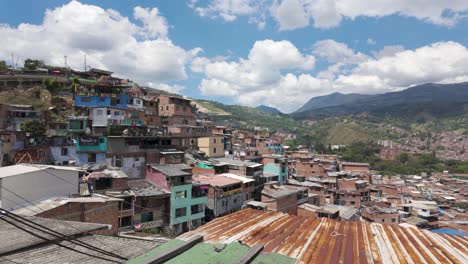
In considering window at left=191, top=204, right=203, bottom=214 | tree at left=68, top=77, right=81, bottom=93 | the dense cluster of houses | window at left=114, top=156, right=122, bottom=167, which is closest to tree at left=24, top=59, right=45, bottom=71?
tree at left=68, top=77, right=81, bottom=93

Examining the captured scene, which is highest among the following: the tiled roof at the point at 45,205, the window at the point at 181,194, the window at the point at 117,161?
the window at the point at 117,161

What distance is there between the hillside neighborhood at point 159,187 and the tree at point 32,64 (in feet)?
12.4

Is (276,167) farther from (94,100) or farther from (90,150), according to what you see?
(94,100)

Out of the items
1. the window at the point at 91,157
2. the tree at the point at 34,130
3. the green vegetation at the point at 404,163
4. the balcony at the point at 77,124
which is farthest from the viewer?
the green vegetation at the point at 404,163

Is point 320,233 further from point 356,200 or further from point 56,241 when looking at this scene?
point 356,200

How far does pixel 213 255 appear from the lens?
5.92m

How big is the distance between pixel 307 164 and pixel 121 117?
46947 millimetres

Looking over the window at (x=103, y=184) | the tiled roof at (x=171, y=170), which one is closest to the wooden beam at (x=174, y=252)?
the window at (x=103, y=184)

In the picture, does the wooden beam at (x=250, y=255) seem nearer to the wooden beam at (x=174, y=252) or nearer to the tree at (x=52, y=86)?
the wooden beam at (x=174, y=252)

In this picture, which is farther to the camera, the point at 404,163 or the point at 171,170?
the point at 404,163

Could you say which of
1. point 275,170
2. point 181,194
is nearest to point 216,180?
point 181,194

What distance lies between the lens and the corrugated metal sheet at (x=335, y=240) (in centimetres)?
650

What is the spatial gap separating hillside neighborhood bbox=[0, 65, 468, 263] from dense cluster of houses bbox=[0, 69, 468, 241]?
10 cm

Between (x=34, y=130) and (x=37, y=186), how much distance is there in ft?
67.3
